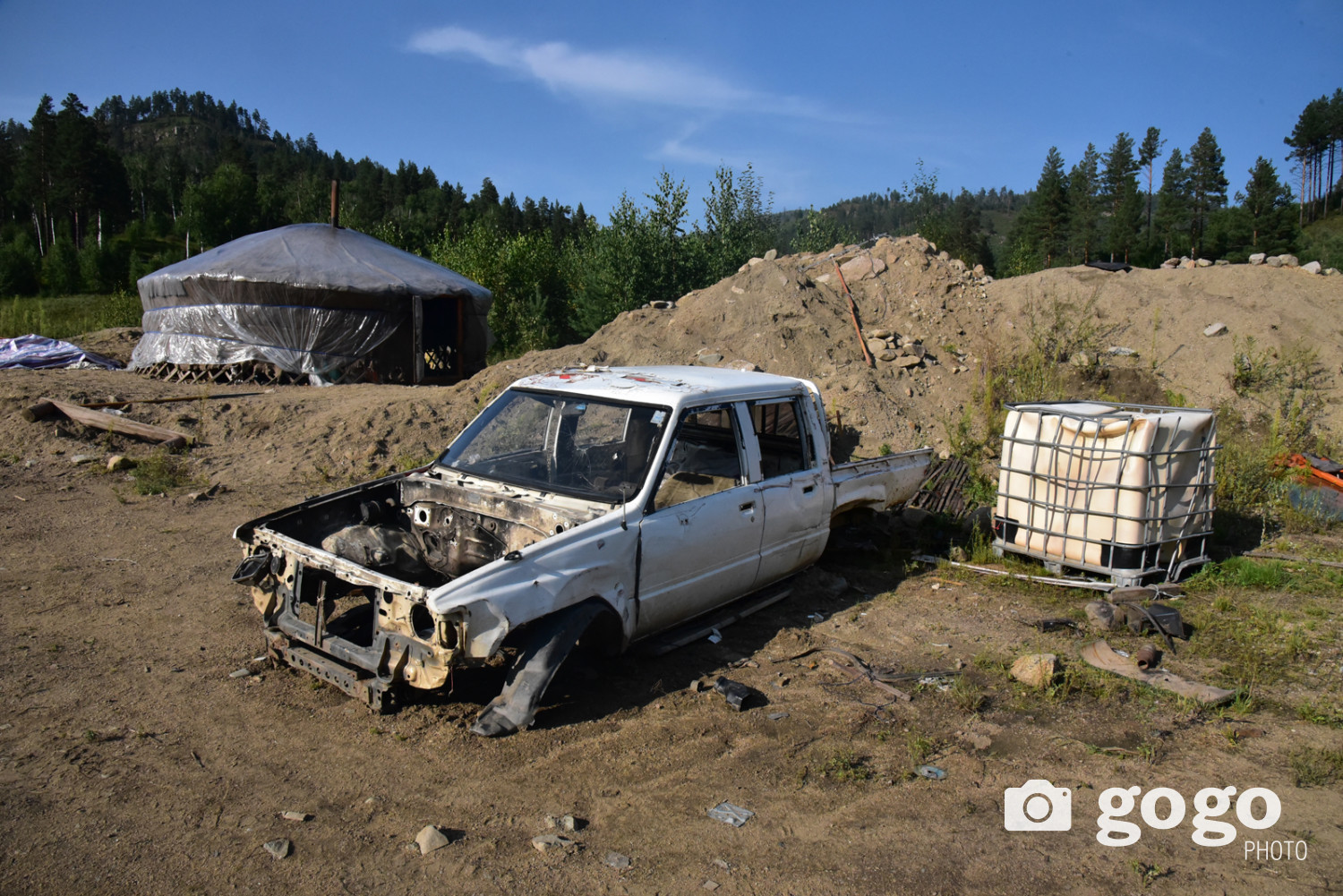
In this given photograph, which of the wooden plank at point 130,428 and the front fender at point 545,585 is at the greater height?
the front fender at point 545,585

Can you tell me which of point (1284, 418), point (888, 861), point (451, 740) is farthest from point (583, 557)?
point (1284, 418)

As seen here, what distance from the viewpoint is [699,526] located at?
462 cm

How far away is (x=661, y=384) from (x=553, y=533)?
1.26 meters

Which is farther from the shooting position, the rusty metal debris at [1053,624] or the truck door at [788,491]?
the rusty metal debris at [1053,624]

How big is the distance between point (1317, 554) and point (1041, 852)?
560cm

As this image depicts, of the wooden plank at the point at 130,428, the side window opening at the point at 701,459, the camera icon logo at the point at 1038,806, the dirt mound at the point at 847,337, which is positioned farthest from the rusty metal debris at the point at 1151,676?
the wooden plank at the point at 130,428

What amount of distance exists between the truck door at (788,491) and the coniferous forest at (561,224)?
1974 centimetres

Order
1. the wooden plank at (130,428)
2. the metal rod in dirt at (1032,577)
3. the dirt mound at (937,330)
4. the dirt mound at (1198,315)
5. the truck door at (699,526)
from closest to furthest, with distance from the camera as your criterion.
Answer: the truck door at (699,526) < the metal rod in dirt at (1032,577) < the wooden plank at (130,428) < the dirt mound at (937,330) < the dirt mound at (1198,315)

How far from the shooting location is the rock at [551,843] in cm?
302

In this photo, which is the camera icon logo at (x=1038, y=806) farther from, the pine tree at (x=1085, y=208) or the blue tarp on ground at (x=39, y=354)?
the pine tree at (x=1085, y=208)

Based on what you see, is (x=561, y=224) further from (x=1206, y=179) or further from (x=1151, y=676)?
(x=1151, y=676)

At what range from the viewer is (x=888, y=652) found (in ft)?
16.7

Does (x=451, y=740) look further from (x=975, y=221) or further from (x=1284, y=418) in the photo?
(x=975, y=221)

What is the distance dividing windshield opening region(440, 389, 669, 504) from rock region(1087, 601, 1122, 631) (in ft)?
11.2
